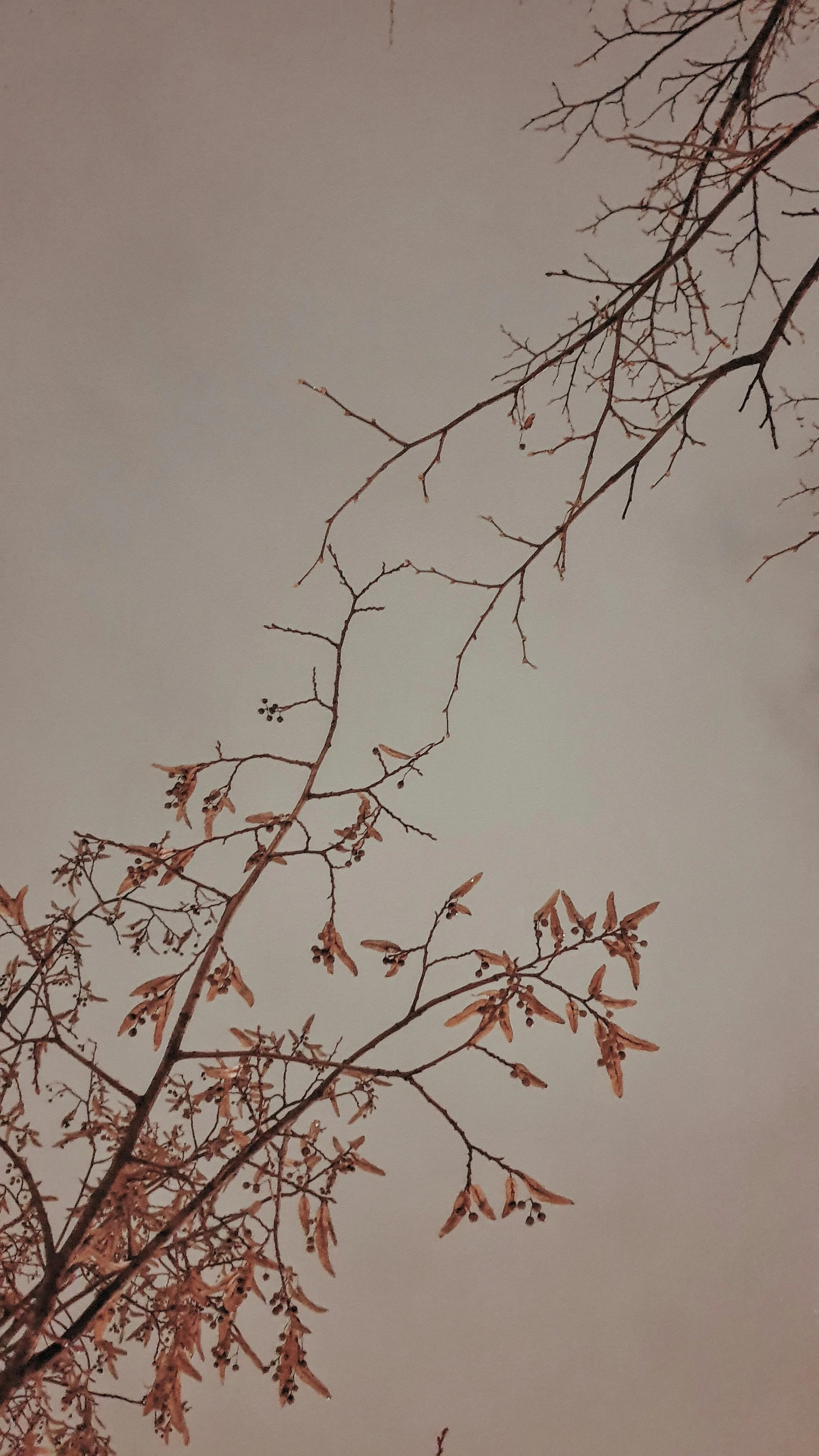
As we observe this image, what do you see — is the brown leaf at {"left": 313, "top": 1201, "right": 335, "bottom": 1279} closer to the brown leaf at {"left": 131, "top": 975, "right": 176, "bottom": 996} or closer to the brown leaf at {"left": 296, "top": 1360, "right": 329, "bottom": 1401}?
the brown leaf at {"left": 296, "top": 1360, "right": 329, "bottom": 1401}

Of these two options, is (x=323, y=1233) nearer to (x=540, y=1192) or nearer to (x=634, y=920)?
(x=540, y=1192)

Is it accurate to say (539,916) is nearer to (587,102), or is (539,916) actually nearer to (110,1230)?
(110,1230)

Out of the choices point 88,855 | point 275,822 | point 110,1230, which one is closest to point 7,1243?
point 110,1230

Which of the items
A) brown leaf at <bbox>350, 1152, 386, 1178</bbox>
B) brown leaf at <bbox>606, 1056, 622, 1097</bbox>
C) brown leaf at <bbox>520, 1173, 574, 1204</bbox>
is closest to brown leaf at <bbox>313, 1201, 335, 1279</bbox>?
brown leaf at <bbox>350, 1152, 386, 1178</bbox>

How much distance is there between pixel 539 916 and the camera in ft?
2.72

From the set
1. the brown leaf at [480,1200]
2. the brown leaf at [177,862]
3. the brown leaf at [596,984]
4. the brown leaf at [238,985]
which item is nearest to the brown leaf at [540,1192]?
the brown leaf at [480,1200]

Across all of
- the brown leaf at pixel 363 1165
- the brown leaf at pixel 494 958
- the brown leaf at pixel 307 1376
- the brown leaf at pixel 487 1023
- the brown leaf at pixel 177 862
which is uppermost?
the brown leaf at pixel 177 862

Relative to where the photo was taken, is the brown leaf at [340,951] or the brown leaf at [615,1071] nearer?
the brown leaf at [615,1071]

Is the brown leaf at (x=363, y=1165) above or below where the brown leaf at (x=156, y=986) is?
below

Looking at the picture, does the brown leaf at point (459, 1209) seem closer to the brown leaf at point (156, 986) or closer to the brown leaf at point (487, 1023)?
the brown leaf at point (487, 1023)

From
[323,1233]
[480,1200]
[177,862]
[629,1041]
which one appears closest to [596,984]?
[629,1041]

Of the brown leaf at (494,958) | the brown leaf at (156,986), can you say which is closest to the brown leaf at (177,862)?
the brown leaf at (156,986)

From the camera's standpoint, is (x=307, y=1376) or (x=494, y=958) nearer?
(x=307, y=1376)

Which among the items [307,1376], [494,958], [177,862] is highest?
[177,862]
